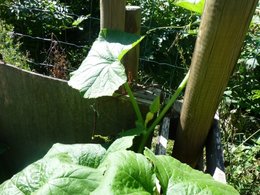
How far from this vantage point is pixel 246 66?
9.79ft

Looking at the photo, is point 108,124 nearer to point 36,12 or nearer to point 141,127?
point 141,127

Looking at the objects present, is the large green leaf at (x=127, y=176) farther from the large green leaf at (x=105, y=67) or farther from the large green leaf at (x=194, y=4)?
the large green leaf at (x=194, y=4)

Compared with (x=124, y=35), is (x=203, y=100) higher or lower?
lower

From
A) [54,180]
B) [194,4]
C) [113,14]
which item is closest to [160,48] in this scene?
[113,14]

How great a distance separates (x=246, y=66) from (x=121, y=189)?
220 cm

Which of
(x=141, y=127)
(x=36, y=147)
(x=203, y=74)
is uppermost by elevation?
(x=203, y=74)

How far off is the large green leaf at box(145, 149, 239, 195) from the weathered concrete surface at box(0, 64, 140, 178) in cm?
91

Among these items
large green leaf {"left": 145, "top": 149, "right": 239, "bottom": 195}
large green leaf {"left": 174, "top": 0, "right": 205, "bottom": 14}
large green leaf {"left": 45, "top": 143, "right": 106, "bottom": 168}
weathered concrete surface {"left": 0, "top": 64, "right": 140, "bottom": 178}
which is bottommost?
weathered concrete surface {"left": 0, "top": 64, "right": 140, "bottom": 178}

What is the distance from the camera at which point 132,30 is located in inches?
82.0

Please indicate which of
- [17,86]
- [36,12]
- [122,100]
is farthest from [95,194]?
[36,12]

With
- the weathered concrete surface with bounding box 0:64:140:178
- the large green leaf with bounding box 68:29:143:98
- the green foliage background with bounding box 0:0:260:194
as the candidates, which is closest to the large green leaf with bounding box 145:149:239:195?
the large green leaf with bounding box 68:29:143:98

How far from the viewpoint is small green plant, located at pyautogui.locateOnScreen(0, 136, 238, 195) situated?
107cm

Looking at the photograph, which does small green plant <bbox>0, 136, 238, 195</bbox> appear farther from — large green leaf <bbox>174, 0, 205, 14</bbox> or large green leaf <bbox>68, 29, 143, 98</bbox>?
large green leaf <bbox>174, 0, 205, 14</bbox>

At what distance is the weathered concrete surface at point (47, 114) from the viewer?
218cm
